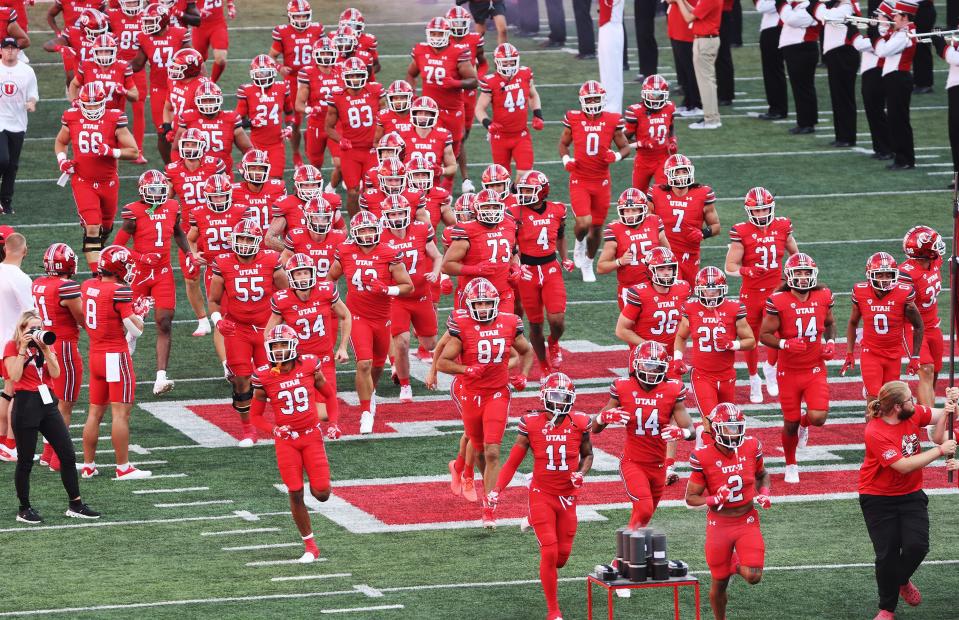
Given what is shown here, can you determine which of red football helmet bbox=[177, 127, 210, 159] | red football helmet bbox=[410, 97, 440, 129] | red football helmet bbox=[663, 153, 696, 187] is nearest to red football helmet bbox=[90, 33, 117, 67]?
red football helmet bbox=[177, 127, 210, 159]

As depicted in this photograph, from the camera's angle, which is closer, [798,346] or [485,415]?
[485,415]

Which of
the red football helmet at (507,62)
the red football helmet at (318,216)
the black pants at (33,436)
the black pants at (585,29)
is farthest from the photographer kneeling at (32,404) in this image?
the black pants at (585,29)

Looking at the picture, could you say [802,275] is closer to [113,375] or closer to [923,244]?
[923,244]

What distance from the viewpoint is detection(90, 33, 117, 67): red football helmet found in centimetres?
2244

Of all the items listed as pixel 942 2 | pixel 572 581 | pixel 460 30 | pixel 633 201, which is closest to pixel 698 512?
pixel 572 581

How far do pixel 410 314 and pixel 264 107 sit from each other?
5765mm

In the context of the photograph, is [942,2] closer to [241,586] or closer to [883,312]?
[883,312]

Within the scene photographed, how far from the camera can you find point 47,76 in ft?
93.8

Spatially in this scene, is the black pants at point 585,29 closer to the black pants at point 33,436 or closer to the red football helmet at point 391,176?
the red football helmet at point 391,176

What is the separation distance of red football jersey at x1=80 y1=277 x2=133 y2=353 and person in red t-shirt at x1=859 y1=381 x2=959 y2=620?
6.16 metres

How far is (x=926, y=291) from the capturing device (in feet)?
51.9

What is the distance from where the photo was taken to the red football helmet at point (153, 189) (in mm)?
17594

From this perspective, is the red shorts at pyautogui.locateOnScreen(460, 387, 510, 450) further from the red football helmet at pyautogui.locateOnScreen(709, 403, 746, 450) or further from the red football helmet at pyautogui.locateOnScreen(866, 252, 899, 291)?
the red football helmet at pyautogui.locateOnScreen(866, 252, 899, 291)

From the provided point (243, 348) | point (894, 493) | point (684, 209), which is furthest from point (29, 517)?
point (684, 209)
